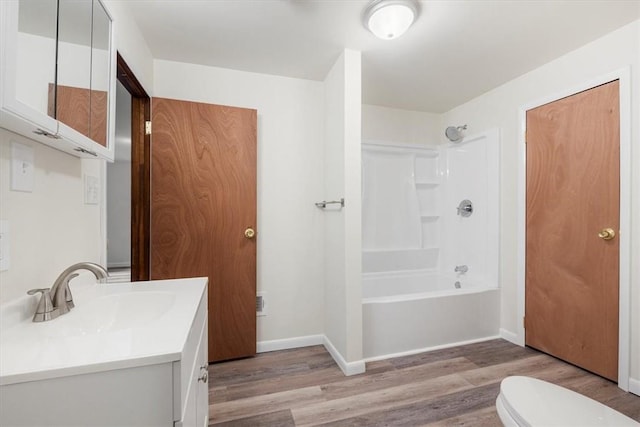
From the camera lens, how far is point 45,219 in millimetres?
956

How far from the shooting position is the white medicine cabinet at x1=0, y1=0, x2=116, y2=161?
2.21 ft

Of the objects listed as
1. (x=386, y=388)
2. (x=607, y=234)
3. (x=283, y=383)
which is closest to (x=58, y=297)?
(x=283, y=383)

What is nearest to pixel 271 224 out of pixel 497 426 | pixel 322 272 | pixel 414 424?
pixel 322 272

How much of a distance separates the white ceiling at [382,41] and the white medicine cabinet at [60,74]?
2.26 ft

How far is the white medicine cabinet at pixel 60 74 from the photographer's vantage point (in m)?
0.67

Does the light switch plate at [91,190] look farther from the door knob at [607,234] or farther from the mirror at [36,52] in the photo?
the door knob at [607,234]

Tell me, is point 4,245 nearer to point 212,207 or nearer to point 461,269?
point 212,207

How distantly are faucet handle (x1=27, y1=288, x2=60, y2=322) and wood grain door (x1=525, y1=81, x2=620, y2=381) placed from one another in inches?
112

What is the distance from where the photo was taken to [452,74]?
2303mm

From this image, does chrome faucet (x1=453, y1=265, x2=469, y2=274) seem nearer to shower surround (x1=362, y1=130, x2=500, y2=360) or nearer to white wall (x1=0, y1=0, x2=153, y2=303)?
shower surround (x1=362, y1=130, x2=500, y2=360)

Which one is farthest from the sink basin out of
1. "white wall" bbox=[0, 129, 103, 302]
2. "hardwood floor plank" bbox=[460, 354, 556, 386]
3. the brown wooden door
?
"hardwood floor plank" bbox=[460, 354, 556, 386]

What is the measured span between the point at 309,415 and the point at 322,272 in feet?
3.55

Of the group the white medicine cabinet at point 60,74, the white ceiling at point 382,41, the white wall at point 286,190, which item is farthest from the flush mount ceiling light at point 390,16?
the white medicine cabinet at point 60,74

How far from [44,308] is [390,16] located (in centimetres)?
193
